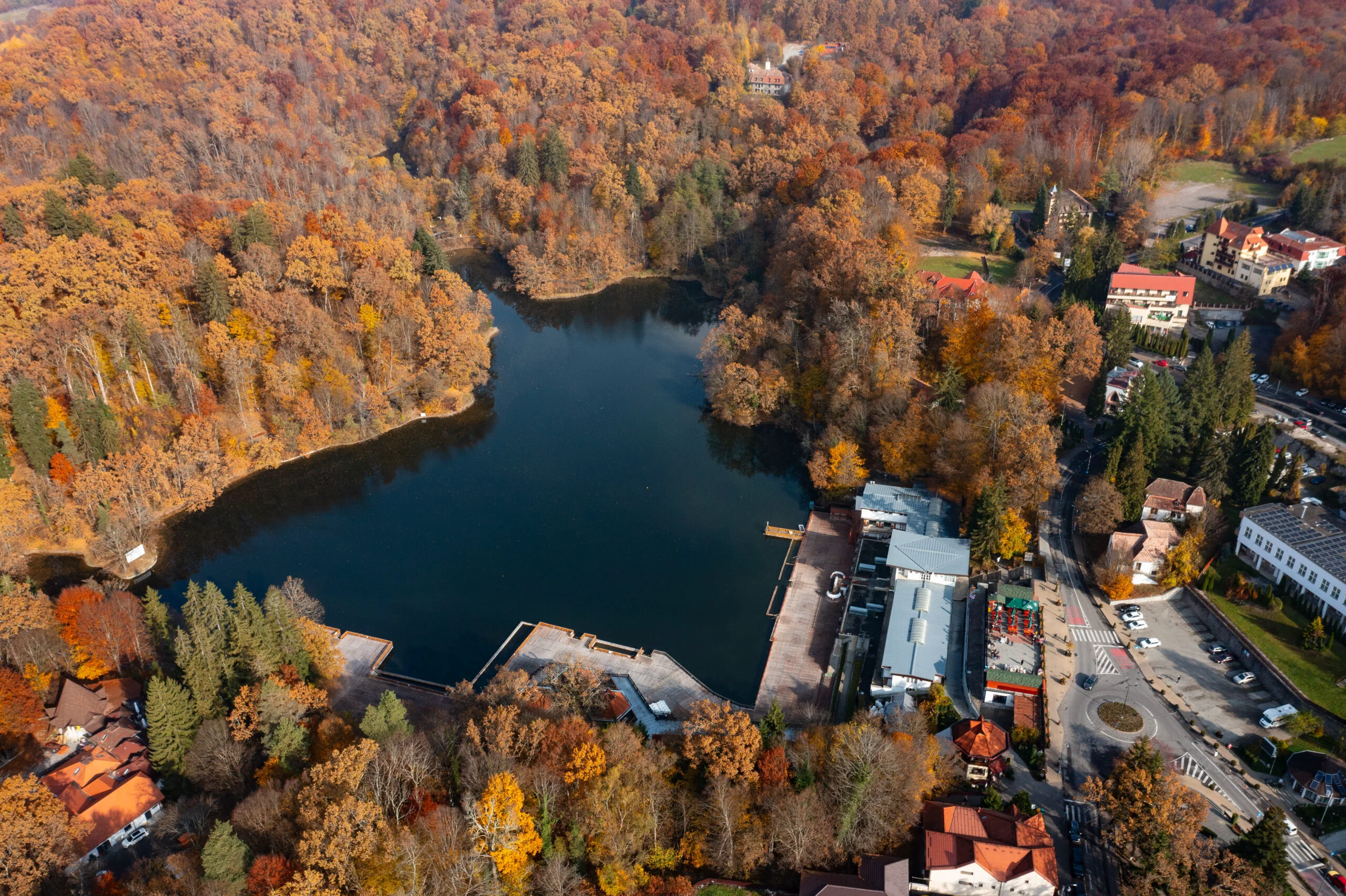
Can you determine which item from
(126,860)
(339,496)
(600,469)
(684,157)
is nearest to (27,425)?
(339,496)

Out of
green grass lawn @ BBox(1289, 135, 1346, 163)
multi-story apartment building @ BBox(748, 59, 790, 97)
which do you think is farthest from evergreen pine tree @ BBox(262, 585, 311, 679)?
multi-story apartment building @ BBox(748, 59, 790, 97)

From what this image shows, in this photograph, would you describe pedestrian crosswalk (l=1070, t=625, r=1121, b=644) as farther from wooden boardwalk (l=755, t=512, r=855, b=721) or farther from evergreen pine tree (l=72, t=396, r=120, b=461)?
evergreen pine tree (l=72, t=396, r=120, b=461)

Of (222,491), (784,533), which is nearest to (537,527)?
(784,533)

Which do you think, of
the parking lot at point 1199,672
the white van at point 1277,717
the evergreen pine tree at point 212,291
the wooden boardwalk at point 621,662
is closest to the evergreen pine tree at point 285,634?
the wooden boardwalk at point 621,662

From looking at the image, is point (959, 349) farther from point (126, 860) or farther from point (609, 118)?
point (609, 118)

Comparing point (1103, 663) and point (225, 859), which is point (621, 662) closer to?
point (225, 859)

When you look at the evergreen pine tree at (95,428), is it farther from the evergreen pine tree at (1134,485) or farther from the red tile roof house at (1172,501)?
the red tile roof house at (1172,501)
